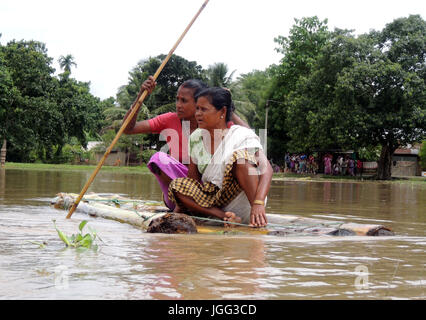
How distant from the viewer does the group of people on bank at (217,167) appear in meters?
4.18

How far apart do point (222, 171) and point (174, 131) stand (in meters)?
0.87

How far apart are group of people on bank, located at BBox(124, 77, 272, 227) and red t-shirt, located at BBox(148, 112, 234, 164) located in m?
0.16

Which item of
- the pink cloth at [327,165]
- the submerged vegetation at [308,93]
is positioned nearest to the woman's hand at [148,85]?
the submerged vegetation at [308,93]

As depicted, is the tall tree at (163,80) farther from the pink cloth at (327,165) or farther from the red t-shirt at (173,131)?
the red t-shirt at (173,131)

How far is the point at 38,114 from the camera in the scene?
94.2ft

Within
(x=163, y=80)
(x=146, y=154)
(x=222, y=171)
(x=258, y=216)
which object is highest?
(x=163, y=80)

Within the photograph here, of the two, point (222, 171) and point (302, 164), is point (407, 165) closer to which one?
point (302, 164)

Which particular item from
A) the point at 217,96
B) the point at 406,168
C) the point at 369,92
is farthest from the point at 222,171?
the point at 406,168

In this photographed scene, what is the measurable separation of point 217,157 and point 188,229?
2.12 feet

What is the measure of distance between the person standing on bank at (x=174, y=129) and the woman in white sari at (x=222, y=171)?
0.78 feet

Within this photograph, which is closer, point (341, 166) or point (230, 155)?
point (230, 155)

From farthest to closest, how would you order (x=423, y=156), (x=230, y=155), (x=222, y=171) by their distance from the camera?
1. (x=423, y=156)
2. (x=222, y=171)
3. (x=230, y=155)

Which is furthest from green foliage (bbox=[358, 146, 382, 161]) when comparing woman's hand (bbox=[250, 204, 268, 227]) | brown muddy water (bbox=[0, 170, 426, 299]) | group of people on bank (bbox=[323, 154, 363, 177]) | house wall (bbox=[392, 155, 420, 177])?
brown muddy water (bbox=[0, 170, 426, 299])

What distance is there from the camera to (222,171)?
4391mm
